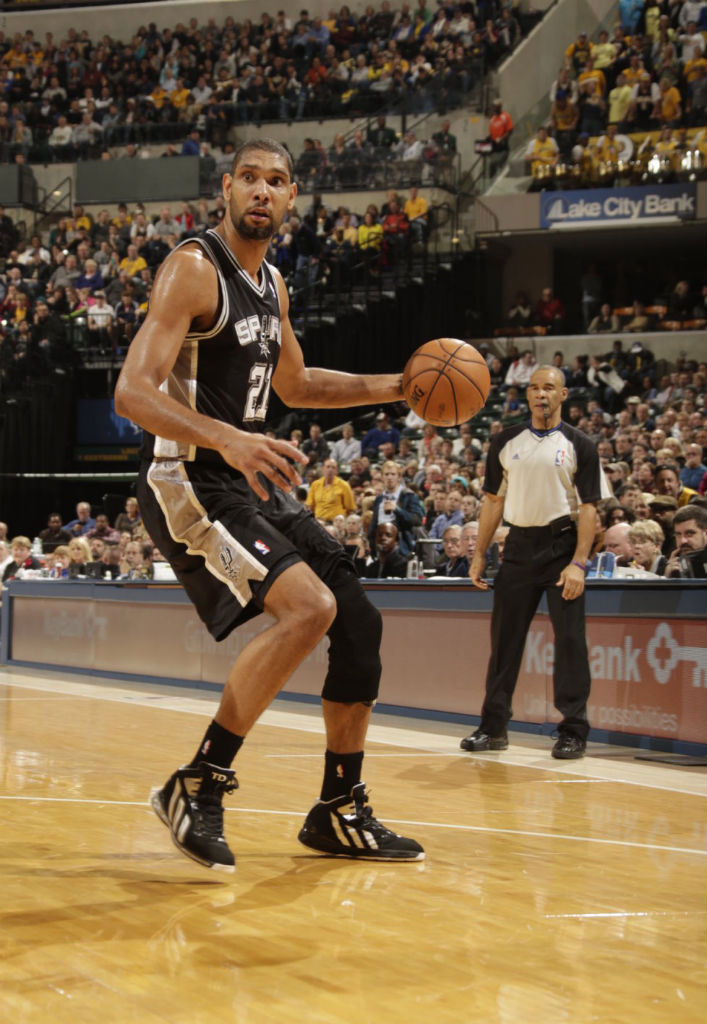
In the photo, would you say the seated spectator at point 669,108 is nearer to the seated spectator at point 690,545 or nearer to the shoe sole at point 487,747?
the seated spectator at point 690,545

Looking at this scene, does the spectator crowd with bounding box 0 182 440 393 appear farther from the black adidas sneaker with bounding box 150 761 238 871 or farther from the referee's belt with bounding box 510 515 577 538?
the black adidas sneaker with bounding box 150 761 238 871

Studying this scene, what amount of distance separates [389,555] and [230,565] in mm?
7113

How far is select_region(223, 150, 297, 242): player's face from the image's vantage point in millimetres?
3957

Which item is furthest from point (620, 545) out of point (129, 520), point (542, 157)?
Answer: point (542, 157)

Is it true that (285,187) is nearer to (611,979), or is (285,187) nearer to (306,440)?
(611,979)

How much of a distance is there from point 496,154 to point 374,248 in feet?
11.5

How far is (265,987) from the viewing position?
255 cm

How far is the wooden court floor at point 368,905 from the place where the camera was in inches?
98.0

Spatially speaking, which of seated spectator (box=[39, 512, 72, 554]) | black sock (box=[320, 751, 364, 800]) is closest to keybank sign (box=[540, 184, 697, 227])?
seated spectator (box=[39, 512, 72, 554])

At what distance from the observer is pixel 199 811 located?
12.0ft

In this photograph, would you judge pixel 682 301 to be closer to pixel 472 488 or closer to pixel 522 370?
pixel 522 370

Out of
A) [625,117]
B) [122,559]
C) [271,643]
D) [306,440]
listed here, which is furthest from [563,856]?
[625,117]

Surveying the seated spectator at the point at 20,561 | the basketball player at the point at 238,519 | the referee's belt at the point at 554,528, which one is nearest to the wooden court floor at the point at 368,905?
the basketball player at the point at 238,519

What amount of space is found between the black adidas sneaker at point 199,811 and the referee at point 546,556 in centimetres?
329
